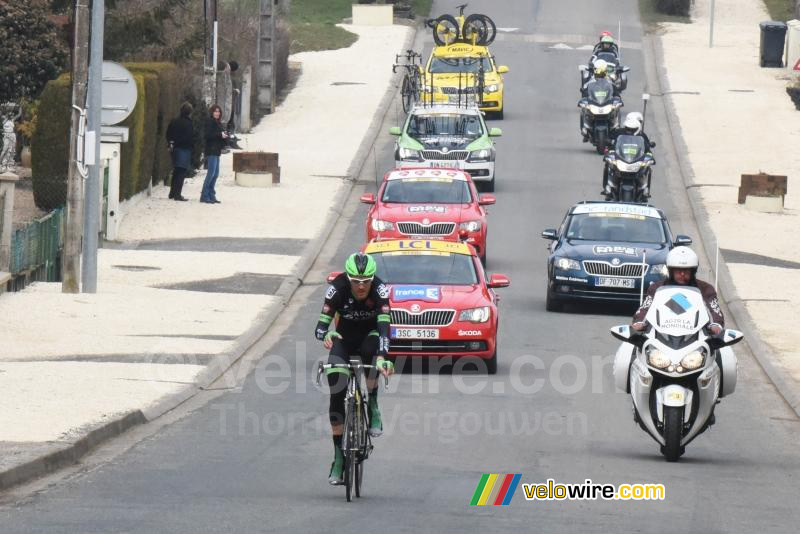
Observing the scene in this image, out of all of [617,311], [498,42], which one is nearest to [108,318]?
[617,311]

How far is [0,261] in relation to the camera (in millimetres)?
25594

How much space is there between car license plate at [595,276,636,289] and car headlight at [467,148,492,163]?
12.3 metres

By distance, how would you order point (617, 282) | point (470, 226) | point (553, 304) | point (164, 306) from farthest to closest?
point (470, 226), point (553, 304), point (617, 282), point (164, 306)

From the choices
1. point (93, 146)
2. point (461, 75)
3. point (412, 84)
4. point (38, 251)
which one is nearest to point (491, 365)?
point (93, 146)

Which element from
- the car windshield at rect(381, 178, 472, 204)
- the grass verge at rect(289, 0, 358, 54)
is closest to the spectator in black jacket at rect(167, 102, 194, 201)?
→ the car windshield at rect(381, 178, 472, 204)

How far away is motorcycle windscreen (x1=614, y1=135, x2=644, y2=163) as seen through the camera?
35.1m

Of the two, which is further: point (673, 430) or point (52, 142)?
point (52, 142)

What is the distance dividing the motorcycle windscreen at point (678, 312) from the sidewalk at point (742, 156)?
426cm

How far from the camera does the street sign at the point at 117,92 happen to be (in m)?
25.7

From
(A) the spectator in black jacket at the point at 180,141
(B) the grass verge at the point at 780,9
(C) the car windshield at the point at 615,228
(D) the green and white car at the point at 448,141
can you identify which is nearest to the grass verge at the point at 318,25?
(B) the grass verge at the point at 780,9

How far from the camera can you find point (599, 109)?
43.4 metres

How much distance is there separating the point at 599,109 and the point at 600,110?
33 millimetres

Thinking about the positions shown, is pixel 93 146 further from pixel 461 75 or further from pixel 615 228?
pixel 461 75

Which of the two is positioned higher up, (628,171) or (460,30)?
(460,30)
